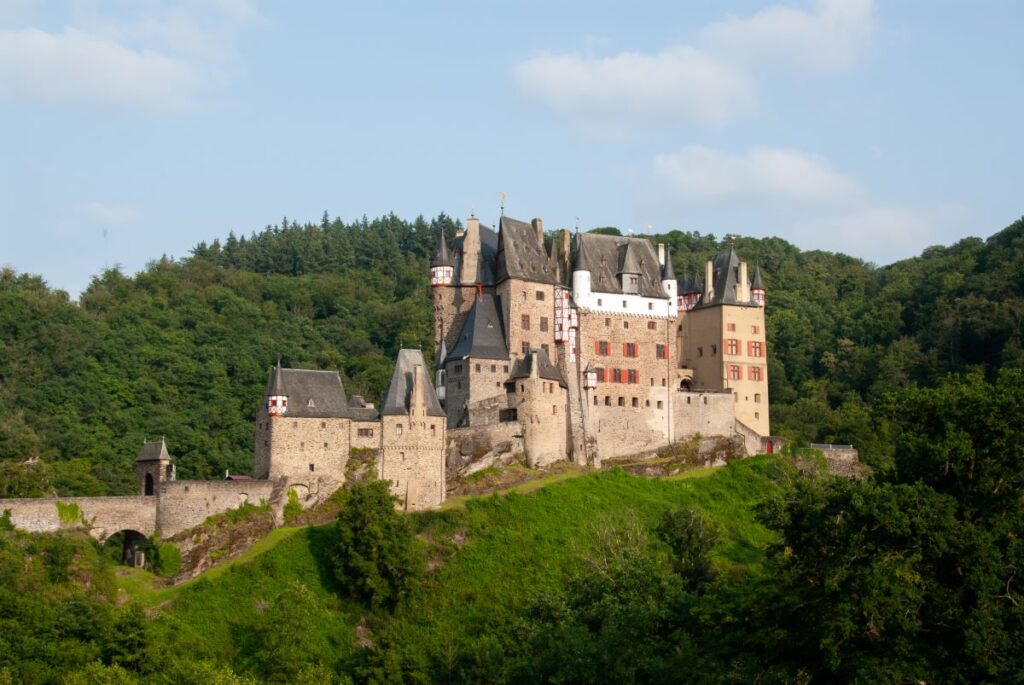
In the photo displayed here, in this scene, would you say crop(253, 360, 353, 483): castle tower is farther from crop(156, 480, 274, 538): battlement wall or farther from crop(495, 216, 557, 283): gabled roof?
crop(495, 216, 557, 283): gabled roof

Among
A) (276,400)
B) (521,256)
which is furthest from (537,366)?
(276,400)

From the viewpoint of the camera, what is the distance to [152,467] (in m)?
59.0

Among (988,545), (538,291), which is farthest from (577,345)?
(988,545)

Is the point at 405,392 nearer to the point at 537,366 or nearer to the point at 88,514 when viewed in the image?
the point at 537,366

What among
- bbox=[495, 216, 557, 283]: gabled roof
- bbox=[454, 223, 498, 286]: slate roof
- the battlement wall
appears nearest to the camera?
the battlement wall

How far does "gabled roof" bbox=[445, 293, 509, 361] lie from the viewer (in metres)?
66.9

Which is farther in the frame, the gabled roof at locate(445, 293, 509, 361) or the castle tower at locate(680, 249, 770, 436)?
the castle tower at locate(680, 249, 770, 436)

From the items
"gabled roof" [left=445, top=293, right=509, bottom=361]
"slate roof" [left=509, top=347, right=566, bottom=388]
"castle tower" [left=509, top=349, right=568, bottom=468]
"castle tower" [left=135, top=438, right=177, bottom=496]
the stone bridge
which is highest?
"gabled roof" [left=445, top=293, right=509, bottom=361]

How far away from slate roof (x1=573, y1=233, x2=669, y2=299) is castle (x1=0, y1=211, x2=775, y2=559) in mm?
82

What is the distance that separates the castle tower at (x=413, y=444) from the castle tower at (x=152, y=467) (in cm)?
856

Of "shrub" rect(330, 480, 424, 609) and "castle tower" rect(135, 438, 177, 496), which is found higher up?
"castle tower" rect(135, 438, 177, 496)

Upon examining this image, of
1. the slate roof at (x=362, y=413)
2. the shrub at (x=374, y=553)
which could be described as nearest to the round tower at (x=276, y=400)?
the slate roof at (x=362, y=413)

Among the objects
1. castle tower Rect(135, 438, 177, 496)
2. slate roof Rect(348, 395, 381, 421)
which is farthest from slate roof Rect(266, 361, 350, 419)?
castle tower Rect(135, 438, 177, 496)

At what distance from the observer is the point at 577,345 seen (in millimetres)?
69750
